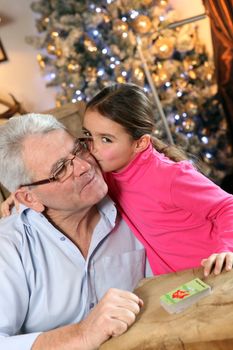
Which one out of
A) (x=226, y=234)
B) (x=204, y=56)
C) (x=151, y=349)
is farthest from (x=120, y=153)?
(x=204, y=56)

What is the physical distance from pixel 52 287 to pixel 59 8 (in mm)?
3102

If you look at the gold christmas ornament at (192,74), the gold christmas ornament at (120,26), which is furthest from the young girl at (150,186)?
the gold christmas ornament at (192,74)

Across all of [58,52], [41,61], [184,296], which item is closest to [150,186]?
[184,296]

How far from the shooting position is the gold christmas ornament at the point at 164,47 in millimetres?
3543

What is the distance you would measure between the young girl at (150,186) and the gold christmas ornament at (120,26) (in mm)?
2230

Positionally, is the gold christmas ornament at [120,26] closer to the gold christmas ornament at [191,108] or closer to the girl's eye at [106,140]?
the gold christmas ornament at [191,108]

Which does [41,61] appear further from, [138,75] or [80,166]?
[80,166]

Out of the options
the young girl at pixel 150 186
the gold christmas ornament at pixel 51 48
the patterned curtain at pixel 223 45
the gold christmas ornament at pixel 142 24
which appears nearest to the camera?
the young girl at pixel 150 186

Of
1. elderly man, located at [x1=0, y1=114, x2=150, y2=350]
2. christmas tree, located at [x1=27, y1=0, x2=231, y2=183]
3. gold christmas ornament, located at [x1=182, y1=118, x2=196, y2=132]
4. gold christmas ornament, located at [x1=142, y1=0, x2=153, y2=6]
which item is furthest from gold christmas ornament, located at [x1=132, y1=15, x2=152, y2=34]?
elderly man, located at [x1=0, y1=114, x2=150, y2=350]

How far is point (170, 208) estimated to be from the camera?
1.35 metres

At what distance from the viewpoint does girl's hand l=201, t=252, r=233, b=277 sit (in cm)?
97

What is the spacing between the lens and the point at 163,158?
145 centimetres

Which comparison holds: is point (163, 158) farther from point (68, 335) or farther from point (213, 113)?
point (213, 113)

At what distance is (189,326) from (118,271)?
607mm
